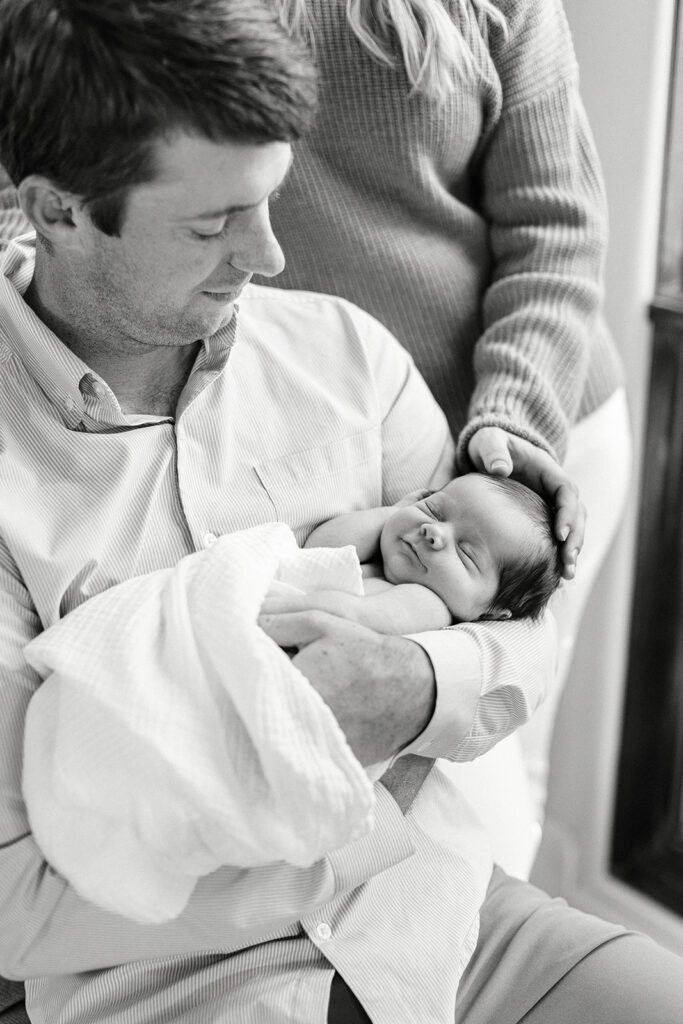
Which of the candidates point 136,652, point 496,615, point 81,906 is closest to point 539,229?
point 496,615

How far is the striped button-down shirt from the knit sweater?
24 centimetres

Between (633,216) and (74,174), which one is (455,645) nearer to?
(74,174)

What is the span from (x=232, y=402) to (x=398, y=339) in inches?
17.2

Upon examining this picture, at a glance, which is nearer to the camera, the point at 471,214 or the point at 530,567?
the point at 530,567

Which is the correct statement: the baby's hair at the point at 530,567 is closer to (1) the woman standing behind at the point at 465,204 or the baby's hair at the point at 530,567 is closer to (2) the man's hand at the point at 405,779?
(1) the woman standing behind at the point at 465,204

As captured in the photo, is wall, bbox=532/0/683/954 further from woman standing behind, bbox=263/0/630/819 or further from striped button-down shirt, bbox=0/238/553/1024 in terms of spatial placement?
striped button-down shirt, bbox=0/238/553/1024

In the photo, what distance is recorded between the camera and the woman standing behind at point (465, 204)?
5.10ft

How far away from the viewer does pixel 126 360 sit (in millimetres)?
1304

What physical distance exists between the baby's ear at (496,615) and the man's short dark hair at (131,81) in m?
0.61

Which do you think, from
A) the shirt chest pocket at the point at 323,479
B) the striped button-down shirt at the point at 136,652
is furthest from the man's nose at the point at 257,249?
the shirt chest pocket at the point at 323,479

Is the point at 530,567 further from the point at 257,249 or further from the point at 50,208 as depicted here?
the point at 50,208

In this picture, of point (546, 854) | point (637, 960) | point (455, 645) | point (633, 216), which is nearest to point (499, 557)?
point (455, 645)

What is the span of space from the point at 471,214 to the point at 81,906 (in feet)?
3.79

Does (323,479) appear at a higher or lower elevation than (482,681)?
higher
